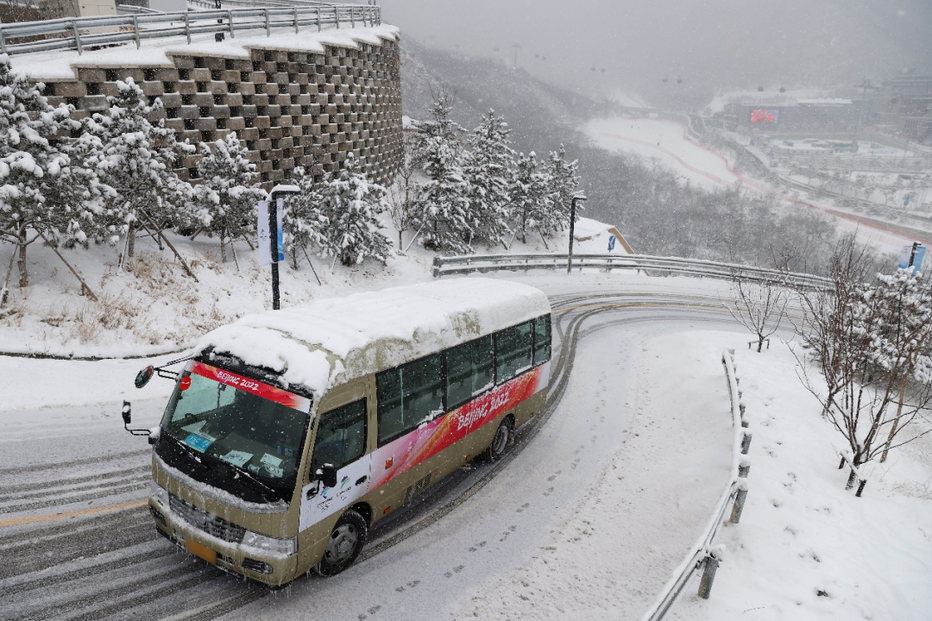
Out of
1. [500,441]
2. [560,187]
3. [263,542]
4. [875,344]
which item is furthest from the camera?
[560,187]

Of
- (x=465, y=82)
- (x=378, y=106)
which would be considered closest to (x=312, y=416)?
(x=378, y=106)

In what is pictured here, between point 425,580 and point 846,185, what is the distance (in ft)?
648

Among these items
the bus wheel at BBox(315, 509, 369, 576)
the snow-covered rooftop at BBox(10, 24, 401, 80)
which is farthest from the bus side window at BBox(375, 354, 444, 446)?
the snow-covered rooftop at BBox(10, 24, 401, 80)

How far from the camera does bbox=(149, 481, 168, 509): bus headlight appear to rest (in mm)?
5922

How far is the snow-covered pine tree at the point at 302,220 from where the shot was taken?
1922 cm

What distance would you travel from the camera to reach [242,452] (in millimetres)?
5727

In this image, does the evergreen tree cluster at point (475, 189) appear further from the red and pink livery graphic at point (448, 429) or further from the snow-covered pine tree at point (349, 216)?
the red and pink livery graphic at point (448, 429)

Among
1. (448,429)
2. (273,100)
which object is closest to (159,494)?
(448,429)

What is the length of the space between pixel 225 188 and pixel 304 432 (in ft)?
44.1

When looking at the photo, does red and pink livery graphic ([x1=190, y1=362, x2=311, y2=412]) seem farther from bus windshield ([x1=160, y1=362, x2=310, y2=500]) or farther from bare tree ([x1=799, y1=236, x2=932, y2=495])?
bare tree ([x1=799, y1=236, x2=932, y2=495])

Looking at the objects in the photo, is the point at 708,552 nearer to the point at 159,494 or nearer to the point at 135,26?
the point at 159,494

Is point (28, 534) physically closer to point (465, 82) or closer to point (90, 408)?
point (90, 408)

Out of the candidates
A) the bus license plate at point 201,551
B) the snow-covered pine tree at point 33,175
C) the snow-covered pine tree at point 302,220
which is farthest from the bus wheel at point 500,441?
the snow-covered pine tree at point 302,220

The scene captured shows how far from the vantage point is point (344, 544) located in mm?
6340
